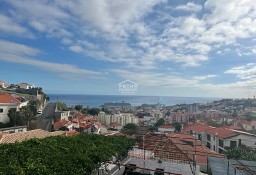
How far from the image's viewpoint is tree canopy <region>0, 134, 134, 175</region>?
589cm

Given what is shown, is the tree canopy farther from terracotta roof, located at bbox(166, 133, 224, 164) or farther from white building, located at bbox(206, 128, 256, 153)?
white building, located at bbox(206, 128, 256, 153)

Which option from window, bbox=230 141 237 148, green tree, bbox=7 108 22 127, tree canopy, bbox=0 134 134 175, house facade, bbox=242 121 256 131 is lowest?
window, bbox=230 141 237 148

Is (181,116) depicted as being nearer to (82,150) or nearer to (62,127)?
(62,127)

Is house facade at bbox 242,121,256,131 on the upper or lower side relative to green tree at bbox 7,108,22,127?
lower

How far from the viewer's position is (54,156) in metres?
7.15

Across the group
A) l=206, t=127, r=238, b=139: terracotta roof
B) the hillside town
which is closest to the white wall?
the hillside town

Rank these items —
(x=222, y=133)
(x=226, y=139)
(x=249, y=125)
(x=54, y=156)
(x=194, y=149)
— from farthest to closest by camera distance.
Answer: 1. (x=249, y=125)
2. (x=222, y=133)
3. (x=226, y=139)
4. (x=194, y=149)
5. (x=54, y=156)

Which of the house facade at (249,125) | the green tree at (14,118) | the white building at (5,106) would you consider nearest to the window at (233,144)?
the house facade at (249,125)

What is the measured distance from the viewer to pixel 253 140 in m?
31.0

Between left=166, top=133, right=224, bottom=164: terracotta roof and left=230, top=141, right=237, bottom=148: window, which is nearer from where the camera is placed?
left=166, top=133, right=224, bottom=164: terracotta roof

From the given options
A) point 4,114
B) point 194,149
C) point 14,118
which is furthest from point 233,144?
point 4,114

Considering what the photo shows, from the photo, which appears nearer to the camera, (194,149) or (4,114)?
(194,149)

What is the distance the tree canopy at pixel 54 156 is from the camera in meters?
5.89

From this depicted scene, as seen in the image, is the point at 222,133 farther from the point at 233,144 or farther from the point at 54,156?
the point at 54,156
